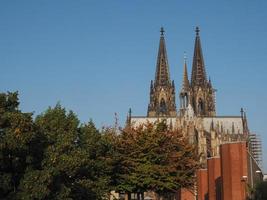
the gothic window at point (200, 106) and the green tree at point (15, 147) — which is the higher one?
the gothic window at point (200, 106)

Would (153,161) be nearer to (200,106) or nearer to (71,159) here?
(71,159)

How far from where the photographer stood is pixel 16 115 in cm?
2594

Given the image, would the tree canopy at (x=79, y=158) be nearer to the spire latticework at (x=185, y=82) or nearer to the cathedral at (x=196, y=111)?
the cathedral at (x=196, y=111)

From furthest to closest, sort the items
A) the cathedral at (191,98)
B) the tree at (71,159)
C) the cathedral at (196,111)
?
the cathedral at (191,98) < the cathedral at (196,111) < the tree at (71,159)

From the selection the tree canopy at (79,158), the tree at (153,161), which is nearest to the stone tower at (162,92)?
the tree canopy at (79,158)

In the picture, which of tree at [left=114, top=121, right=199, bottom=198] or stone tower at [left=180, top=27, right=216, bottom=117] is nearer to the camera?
tree at [left=114, top=121, right=199, bottom=198]

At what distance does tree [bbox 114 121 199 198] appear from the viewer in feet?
147

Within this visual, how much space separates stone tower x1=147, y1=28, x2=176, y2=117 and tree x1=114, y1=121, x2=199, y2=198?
3286 inches

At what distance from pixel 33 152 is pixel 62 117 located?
12.1m

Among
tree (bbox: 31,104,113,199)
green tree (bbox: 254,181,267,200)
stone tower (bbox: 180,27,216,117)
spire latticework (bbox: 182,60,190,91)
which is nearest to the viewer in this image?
tree (bbox: 31,104,113,199)

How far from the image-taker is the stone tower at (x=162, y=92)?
437ft

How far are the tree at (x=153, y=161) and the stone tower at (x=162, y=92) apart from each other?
3286 inches

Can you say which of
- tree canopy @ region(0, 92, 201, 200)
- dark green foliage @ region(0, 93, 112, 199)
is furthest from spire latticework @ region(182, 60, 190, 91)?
dark green foliage @ region(0, 93, 112, 199)

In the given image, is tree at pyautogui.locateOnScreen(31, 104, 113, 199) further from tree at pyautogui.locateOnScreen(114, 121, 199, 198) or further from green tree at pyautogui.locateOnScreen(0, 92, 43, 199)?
tree at pyautogui.locateOnScreen(114, 121, 199, 198)
